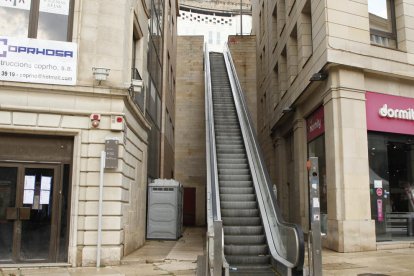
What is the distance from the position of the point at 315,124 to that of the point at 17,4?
32.6 ft

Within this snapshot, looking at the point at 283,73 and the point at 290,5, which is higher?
the point at 290,5

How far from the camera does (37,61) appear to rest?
33.6ft

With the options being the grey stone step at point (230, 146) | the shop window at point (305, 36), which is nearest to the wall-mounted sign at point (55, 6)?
the grey stone step at point (230, 146)

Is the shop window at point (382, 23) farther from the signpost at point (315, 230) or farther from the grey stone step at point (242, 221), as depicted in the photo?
the signpost at point (315, 230)

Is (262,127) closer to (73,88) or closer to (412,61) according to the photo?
(412,61)

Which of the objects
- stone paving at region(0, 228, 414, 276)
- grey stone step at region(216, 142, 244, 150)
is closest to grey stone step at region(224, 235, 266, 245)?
stone paving at region(0, 228, 414, 276)

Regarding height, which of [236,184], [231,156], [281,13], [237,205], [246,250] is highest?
[281,13]

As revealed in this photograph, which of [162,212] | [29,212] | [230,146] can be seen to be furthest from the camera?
[230,146]

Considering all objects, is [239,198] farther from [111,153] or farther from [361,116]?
[361,116]

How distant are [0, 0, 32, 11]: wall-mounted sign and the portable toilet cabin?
7.38 m

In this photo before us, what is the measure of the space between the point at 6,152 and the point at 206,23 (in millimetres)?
64257

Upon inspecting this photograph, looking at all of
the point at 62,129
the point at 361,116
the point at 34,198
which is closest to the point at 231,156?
the point at 361,116

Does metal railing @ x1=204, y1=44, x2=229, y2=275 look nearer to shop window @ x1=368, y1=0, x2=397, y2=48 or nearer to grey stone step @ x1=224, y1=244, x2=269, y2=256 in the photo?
grey stone step @ x1=224, y1=244, x2=269, y2=256

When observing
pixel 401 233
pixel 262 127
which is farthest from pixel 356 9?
pixel 262 127
